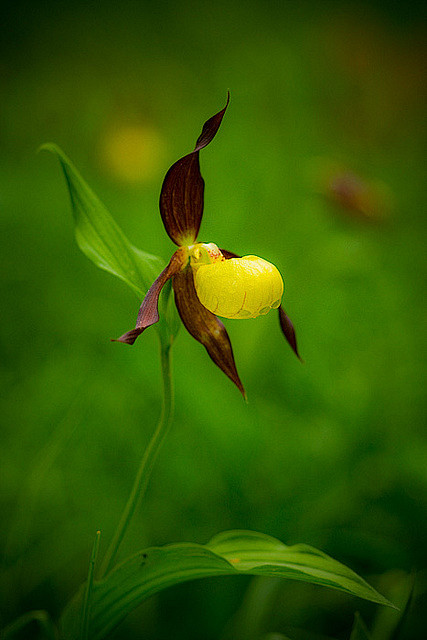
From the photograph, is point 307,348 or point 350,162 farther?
point 350,162

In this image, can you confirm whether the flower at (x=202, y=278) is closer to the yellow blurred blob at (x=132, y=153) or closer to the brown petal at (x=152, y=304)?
the brown petal at (x=152, y=304)

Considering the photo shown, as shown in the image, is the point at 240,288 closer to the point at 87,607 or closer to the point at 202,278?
the point at 202,278

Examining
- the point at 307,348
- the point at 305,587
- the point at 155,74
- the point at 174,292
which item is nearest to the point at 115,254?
the point at 174,292

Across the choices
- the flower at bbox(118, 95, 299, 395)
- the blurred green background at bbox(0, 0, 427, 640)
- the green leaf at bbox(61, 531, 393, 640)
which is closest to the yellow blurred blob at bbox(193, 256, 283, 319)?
the flower at bbox(118, 95, 299, 395)

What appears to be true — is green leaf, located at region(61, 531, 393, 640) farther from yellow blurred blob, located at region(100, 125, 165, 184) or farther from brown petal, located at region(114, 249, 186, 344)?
yellow blurred blob, located at region(100, 125, 165, 184)

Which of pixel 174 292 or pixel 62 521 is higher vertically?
pixel 174 292

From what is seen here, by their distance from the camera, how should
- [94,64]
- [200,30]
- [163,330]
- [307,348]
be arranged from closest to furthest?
[163,330]
[307,348]
[94,64]
[200,30]

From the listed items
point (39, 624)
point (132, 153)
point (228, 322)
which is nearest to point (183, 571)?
point (39, 624)

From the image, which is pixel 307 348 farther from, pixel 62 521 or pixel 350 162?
pixel 350 162
